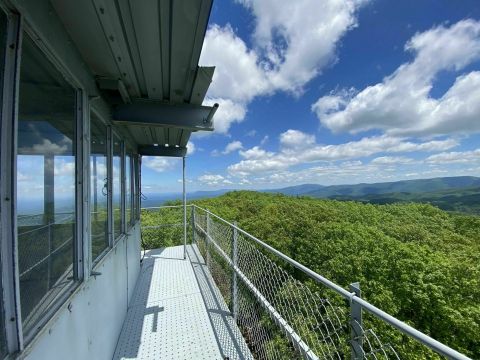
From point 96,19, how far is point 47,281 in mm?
1263

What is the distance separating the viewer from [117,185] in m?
2.90

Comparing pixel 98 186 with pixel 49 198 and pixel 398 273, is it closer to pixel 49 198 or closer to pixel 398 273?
pixel 49 198

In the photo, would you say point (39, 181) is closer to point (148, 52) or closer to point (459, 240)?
point (148, 52)

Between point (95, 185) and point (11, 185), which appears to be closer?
point (11, 185)

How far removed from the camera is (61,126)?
1.39 metres

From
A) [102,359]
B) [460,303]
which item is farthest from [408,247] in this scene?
[102,359]

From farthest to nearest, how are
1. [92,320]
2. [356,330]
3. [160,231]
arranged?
[160,231], [92,320], [356,330]

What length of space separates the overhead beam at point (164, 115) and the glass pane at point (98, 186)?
0.23m

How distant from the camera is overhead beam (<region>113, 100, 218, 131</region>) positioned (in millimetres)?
2348

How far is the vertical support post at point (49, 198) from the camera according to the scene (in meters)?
1.20

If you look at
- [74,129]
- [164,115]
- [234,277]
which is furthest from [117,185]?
[234,277]

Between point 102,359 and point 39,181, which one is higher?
point 39,181

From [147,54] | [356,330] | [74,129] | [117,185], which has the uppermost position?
[147,54]

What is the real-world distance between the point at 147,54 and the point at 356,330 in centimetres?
178
